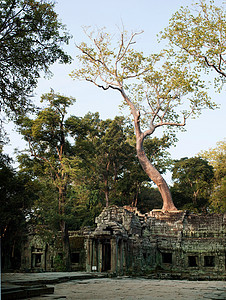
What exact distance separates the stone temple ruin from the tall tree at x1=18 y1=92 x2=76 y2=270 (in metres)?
3.01

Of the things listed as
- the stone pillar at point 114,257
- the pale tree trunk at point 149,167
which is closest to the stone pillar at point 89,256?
the stone pillar at point 114,257

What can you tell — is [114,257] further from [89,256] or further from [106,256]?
[106,256]

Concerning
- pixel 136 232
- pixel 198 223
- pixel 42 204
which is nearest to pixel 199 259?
pixel 198 223

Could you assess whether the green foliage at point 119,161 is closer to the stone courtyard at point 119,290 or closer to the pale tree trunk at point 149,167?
the pale tree trunk at point 149,167

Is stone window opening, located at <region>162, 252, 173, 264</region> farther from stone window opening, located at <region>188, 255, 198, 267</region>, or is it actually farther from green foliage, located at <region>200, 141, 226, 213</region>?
green foliage, located at <region>200, 141, 226, 213</region>

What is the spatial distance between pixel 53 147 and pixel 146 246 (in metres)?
10.2

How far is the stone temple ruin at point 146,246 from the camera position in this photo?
59.2 ft

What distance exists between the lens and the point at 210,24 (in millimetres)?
21797

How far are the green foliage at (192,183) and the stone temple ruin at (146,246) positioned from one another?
8791mm

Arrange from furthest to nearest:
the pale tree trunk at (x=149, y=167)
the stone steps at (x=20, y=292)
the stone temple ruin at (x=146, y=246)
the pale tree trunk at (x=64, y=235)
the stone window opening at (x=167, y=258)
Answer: the pale tree trunk at (x=149, y=167) → the stone window opening at (x=167, y=258) → the pale tree trunk at (x=64, y=235) → the stone temple ruin at (x=146, y=246) → the stone steps at (x=20, y=292)

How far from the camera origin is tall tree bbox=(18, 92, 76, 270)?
21.6 metres

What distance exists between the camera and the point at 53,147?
77.3 ft

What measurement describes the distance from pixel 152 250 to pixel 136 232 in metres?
2.02

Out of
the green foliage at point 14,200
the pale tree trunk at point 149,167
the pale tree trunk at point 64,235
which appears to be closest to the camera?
the green foliage at point 14,200
